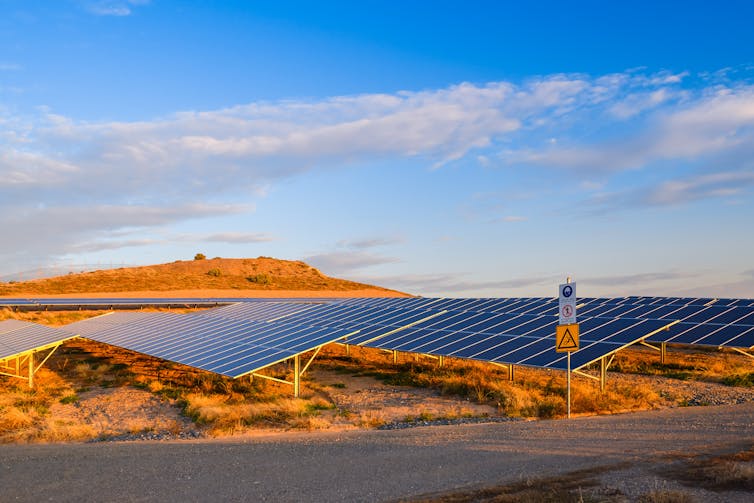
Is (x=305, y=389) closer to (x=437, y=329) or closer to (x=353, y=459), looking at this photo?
(x=437, y=329)

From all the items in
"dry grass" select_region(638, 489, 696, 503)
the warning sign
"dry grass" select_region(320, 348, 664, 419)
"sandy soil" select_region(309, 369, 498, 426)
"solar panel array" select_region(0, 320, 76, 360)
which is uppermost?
the warning sign

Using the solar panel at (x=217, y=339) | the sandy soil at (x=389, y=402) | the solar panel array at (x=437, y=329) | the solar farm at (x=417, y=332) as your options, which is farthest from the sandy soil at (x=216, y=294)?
the sandy soil at (x=389, y=402)

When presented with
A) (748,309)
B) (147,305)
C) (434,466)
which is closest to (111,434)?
(434,466)

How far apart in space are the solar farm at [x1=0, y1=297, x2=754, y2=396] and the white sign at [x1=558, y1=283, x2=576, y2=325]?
1.82 metres

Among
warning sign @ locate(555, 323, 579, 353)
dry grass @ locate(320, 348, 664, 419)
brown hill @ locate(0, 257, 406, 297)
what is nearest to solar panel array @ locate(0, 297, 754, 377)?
warning sign @ locate(555, 323, 579, 353)

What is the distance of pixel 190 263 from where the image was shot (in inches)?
4811

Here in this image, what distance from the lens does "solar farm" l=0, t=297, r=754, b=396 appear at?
2350 centimetres

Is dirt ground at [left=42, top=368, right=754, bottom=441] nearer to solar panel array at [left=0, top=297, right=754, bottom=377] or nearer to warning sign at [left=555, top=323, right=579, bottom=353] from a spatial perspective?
solar panel array at [left=0, top=297, right=754, bottom=377]

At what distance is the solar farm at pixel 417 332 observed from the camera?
2350 cm

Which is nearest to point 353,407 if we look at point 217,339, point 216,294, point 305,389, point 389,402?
point 389,402

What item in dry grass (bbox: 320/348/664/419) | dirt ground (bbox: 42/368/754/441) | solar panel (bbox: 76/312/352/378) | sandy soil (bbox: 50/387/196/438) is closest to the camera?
dirt ground (bbox: 42/368/754/441)

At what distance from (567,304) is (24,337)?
26999mm

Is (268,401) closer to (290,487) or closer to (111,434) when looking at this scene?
(111,434)

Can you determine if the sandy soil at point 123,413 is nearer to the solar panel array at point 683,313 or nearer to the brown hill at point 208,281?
the solar panel array at point 683,313
